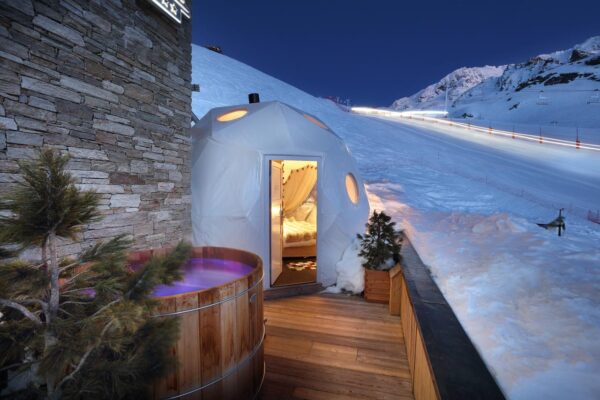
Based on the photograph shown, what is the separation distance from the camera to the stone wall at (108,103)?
2.41m

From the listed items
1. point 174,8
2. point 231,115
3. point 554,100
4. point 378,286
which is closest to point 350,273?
point 378,286

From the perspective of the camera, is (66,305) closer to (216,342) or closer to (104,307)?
(104,307)

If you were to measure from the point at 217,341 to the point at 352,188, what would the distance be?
4327mm

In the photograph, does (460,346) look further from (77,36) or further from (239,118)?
(239,118)

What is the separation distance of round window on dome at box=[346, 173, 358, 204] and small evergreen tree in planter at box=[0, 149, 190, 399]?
4657 millimetres

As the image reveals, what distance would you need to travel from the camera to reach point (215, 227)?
4.69 metres

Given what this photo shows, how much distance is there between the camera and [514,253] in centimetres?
350

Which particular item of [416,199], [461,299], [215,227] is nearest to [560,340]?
[461,299]

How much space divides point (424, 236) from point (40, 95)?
560cm

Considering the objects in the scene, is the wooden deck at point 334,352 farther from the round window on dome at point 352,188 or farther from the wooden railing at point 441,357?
the round window on dome at point 352,188

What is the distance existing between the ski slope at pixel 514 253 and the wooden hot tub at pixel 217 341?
1.71m

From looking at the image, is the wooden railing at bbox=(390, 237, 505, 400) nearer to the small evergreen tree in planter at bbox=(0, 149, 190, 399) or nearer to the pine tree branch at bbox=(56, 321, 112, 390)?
the small evergreen tree in planter at bbox=(0, 149, 190, 399)

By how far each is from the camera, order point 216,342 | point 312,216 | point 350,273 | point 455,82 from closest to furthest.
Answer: point 216,342, point 350,273, point 312,216, point 455,82

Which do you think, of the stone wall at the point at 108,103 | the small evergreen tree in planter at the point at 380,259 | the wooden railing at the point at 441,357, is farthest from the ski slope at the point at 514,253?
the stone wall at the point at 108,103
